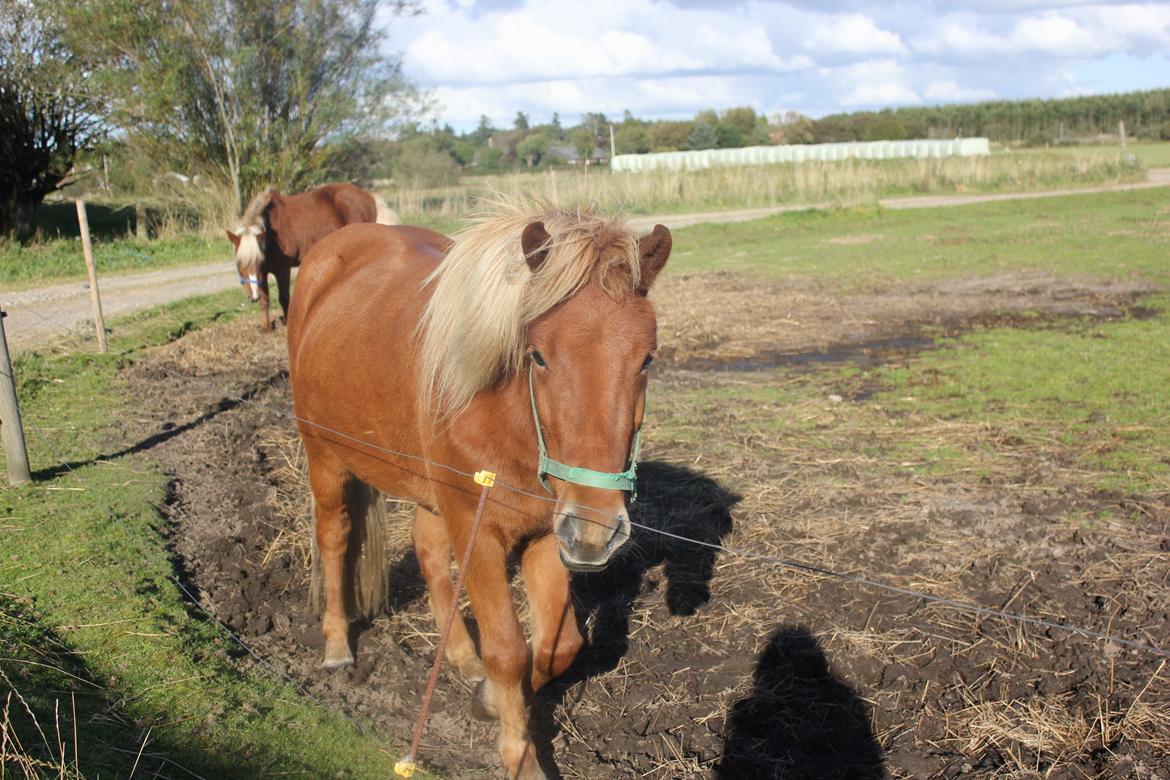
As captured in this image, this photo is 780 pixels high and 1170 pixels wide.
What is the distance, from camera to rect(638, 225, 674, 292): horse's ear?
317cm

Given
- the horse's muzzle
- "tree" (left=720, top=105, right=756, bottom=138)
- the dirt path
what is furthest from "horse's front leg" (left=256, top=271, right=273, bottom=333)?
"tree" (left=720, top=105, right=756, bottom=138)

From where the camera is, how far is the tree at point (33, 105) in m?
22.5

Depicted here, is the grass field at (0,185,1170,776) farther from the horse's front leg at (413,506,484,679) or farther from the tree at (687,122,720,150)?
the tree at (687,122,720,150)

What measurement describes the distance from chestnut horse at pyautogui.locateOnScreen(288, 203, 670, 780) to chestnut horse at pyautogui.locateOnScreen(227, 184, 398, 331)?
851 cm

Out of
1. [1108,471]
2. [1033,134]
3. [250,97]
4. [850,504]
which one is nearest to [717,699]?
[850,504]

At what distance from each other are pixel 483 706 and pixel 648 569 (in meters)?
1.63

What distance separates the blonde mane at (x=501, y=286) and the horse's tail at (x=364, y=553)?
1.67m

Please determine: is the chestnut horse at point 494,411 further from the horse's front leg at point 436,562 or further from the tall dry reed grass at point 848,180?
the tall dry reed grass at point 848,180

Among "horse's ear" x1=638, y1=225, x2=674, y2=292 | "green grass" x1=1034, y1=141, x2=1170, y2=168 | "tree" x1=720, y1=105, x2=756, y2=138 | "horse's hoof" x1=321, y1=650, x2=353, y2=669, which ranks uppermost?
"tree" x1=720, y1=105, x2=756, y2=138

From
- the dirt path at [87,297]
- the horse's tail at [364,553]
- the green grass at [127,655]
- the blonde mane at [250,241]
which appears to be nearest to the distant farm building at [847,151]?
the dirt path at [87,297]

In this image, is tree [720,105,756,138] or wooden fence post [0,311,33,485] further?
tree [720,105,756,138]

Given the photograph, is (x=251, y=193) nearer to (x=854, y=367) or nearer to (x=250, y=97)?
(x=250, y=97)

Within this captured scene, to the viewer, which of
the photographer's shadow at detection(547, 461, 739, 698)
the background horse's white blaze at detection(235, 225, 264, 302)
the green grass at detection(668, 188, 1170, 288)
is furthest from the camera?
the green grass at detection(668, 188, 1170, 288)

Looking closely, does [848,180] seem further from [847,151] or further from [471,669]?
[471,669]
